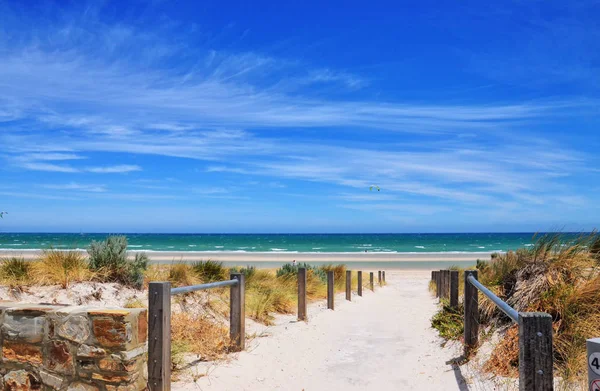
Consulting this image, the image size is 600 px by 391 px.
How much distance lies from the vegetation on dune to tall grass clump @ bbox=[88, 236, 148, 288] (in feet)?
19.9

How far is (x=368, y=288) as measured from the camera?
2164 cm

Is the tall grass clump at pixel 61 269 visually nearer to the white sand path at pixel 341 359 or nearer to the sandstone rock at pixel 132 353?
the white sand path at pixel 341 359

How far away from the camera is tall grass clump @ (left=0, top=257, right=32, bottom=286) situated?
30.8ft

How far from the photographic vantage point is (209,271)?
12.7 metres

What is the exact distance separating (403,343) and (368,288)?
1277 cm

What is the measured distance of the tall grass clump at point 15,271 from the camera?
9.39 m

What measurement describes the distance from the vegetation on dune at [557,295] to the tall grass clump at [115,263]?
6072mm

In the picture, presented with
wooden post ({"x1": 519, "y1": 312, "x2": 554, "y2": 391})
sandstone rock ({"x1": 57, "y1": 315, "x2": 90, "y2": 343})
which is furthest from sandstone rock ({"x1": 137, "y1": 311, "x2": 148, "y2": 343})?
wooden post ({"x1": 519, "y1": 312, "x2": 554, "y2": 391})

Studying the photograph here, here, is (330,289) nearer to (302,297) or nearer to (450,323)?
(302,297)

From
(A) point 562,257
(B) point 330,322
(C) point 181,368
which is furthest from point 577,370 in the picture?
(B) point 330,322

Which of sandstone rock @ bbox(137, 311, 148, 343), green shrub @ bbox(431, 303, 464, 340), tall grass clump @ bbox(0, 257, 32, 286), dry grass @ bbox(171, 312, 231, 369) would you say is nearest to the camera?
sandstone rock @ bbox(137, 311, 148, 343)

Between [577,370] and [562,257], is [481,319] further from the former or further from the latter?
[577,370]

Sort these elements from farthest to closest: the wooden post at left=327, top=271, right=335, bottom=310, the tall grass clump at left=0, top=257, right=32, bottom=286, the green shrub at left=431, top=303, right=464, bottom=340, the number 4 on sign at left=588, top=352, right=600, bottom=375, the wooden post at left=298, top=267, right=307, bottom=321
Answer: the wooden post at left=327, top=271, right=335, bottom=310 < the wooden post at left=298, top=267, right=307, bottom=321 < the tall grass clump at left=0, top=257, right=32, bottom=286 < the green shrub at left=431, top=303, right=464, bottom=340 < the number 4 on sign at left=588, top=352, right=600, bottom=375

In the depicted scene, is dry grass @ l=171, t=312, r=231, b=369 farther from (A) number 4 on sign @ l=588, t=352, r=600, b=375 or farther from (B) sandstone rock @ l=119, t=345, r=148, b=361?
(A) number 4 on sign @ l=588, t=352, r=600, b=375
